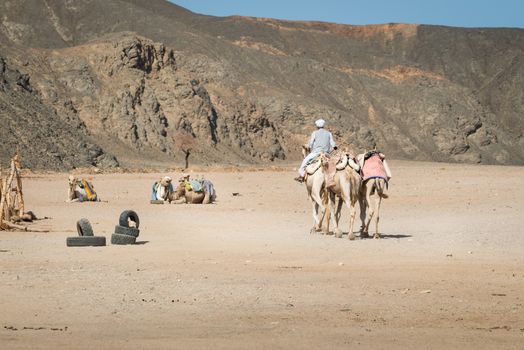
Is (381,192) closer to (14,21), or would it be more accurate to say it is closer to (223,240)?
(223,240)

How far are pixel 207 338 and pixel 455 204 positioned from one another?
861 inches

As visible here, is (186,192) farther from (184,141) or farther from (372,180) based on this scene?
(184,141)

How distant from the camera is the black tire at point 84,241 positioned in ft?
57.8

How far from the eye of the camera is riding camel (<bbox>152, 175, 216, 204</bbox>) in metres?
32.9

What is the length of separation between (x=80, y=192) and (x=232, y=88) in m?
81.2

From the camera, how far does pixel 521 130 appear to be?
156 metres

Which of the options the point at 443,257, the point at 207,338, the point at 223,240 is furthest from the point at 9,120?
the point at 207,338

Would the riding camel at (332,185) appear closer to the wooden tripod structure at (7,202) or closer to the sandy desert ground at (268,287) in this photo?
the sandy desert ground at (268,287)

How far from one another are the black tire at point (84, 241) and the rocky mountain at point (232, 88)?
160 feet

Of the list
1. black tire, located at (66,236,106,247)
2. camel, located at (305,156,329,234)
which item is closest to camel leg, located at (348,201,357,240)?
camel, located at (305,156,329,234)

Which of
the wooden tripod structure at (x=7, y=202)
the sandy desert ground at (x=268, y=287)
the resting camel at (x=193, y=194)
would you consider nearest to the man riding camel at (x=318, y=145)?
the sandy desert ground at (x=268, y=287)

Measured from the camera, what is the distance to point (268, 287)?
1196 centimetres

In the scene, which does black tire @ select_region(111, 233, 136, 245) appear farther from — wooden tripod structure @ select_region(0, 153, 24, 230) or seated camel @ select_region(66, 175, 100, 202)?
seated camel @ select_region(66, 175, 100, 202)

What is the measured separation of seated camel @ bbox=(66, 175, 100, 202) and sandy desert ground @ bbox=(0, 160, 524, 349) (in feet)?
30.4
